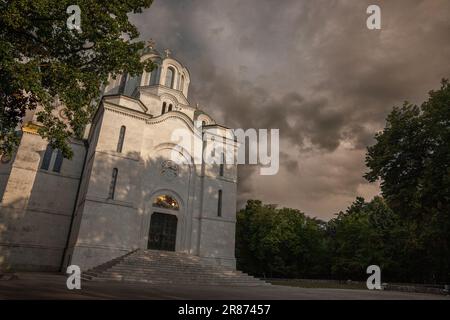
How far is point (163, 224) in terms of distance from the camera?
24.4m

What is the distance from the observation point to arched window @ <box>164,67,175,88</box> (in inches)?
1281

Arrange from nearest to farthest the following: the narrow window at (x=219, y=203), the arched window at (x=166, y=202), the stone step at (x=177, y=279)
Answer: the stone step at (x=177, y=279) → the arched window at (x=166, y=202) → the narrow window at (x=219, y=203)

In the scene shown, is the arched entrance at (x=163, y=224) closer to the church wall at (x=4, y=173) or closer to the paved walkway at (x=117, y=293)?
the paved walkway at (x=117, y=293)

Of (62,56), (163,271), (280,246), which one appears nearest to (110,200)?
(163,271)

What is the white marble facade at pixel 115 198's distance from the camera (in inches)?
844

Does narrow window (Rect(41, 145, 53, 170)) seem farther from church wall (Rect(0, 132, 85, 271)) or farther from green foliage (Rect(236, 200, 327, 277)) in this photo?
green foliage (Rect(236, 200, 327, 277))

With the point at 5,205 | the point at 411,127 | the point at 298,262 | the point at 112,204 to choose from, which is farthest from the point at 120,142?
the point at 298,262

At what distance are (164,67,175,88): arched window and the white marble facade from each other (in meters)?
6.97

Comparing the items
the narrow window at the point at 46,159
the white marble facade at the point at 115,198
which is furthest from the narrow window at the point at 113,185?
the narrow window at the point at 46,159

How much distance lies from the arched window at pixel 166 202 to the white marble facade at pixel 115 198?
3.2 inches

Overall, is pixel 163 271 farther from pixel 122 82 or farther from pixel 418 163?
pixel 122 82

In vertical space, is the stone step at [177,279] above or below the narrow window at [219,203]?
below

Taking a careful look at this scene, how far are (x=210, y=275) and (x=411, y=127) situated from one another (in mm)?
15569

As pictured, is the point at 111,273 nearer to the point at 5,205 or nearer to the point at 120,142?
the point at 120,142
